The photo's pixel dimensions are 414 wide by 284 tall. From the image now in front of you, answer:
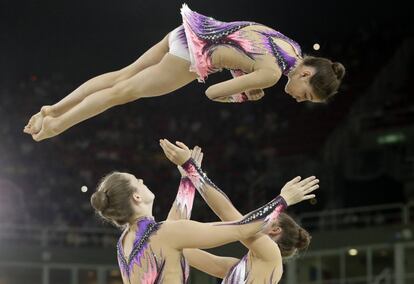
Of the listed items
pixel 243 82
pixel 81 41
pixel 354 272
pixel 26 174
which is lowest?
pixel 243 82

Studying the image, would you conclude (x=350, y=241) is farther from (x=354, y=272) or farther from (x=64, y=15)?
(x=64, y=15)

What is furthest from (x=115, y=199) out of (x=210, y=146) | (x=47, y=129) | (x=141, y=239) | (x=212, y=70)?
(x=210, y=146)

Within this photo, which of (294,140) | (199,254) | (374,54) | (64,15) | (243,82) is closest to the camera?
(243,82)

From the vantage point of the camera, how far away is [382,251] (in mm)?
10977

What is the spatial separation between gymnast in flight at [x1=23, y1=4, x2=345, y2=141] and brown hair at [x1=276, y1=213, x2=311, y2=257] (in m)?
→ 0.46

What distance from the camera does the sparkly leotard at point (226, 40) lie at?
12.6 feet

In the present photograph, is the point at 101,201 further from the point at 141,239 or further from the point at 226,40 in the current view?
the point at 226,40

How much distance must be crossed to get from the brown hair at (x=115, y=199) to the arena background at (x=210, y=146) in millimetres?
6451

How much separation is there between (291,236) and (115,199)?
0.73m

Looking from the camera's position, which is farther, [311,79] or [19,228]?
[19,228]

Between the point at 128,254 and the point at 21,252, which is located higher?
the point at 21,252

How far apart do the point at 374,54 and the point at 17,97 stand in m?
4.15

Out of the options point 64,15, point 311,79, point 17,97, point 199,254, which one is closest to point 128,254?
point 199,254

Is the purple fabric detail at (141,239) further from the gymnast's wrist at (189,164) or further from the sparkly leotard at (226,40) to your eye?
the sparkly leotard at (226,40)
